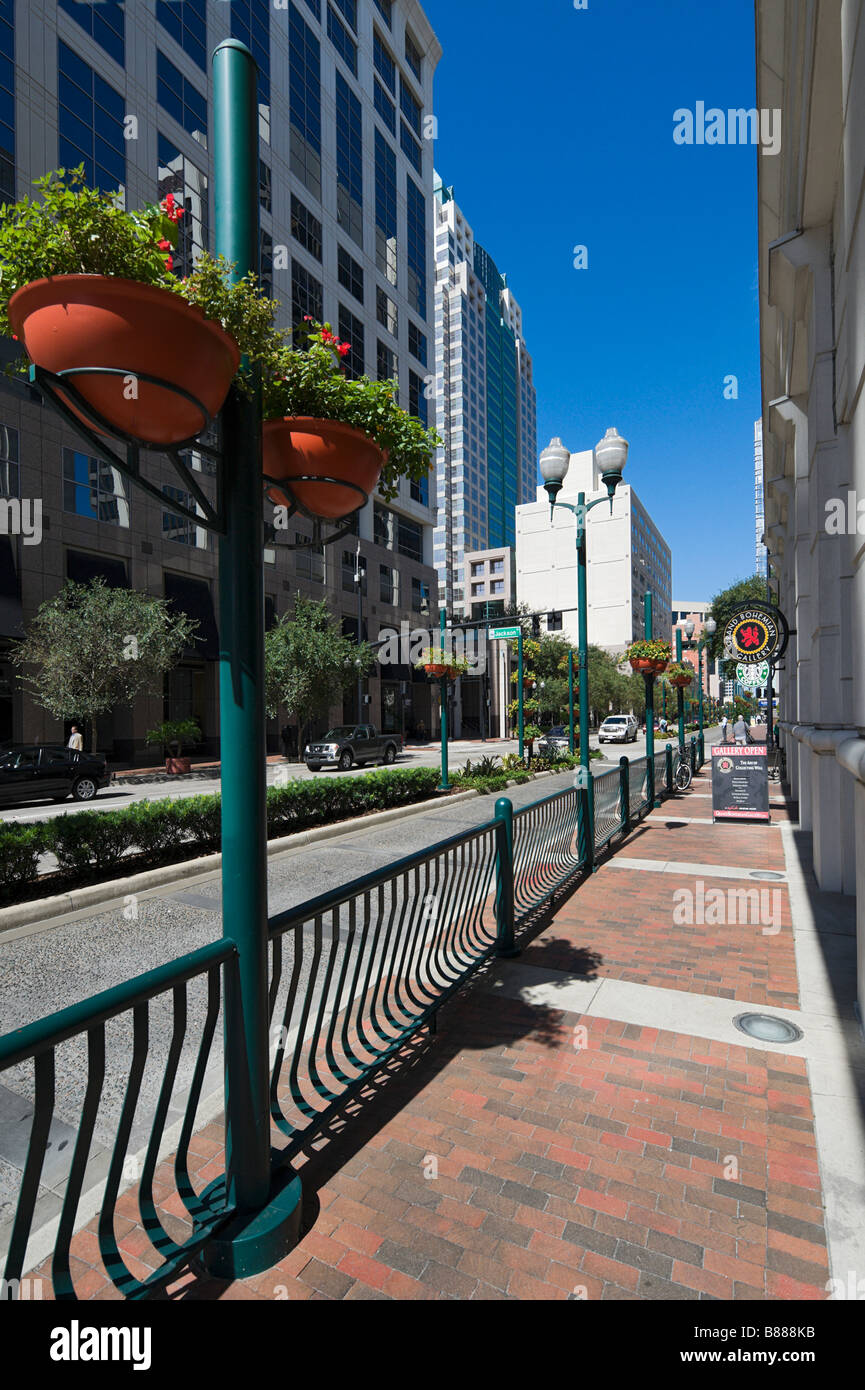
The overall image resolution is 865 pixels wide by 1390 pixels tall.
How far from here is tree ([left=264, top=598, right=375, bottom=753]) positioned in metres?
26.2

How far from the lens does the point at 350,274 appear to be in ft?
124

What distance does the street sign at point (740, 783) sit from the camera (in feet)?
38.4

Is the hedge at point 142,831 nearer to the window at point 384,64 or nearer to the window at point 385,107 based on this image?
the window at point 385,107

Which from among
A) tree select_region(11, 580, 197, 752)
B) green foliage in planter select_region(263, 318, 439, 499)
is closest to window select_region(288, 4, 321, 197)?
tree select_region(11, 580, 197, 752)

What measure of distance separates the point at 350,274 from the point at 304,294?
6218 mm

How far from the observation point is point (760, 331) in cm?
1135

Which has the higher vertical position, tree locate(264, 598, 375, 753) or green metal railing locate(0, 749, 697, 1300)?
tree locate(264, 598, 375, 753)

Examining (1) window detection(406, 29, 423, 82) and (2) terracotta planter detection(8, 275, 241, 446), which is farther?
(1) window detection(406, 29, 423, 82)

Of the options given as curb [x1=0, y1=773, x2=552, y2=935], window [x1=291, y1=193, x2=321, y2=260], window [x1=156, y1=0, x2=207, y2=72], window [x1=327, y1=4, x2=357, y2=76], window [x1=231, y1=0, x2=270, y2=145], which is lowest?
curb [x1=0, y1=773, x2=552, y2=935]

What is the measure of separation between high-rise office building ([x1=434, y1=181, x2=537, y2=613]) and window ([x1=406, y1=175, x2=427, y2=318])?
136 feet

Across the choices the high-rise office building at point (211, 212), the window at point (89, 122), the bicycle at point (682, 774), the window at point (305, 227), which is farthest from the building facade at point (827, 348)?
the window at point (305, 227)

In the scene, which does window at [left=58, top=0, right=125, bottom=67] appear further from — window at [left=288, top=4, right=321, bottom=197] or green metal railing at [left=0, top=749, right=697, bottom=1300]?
green metal railing at [left=0, top=749, right=697, bottom=1300]

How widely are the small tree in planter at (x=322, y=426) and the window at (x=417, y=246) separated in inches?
1965
